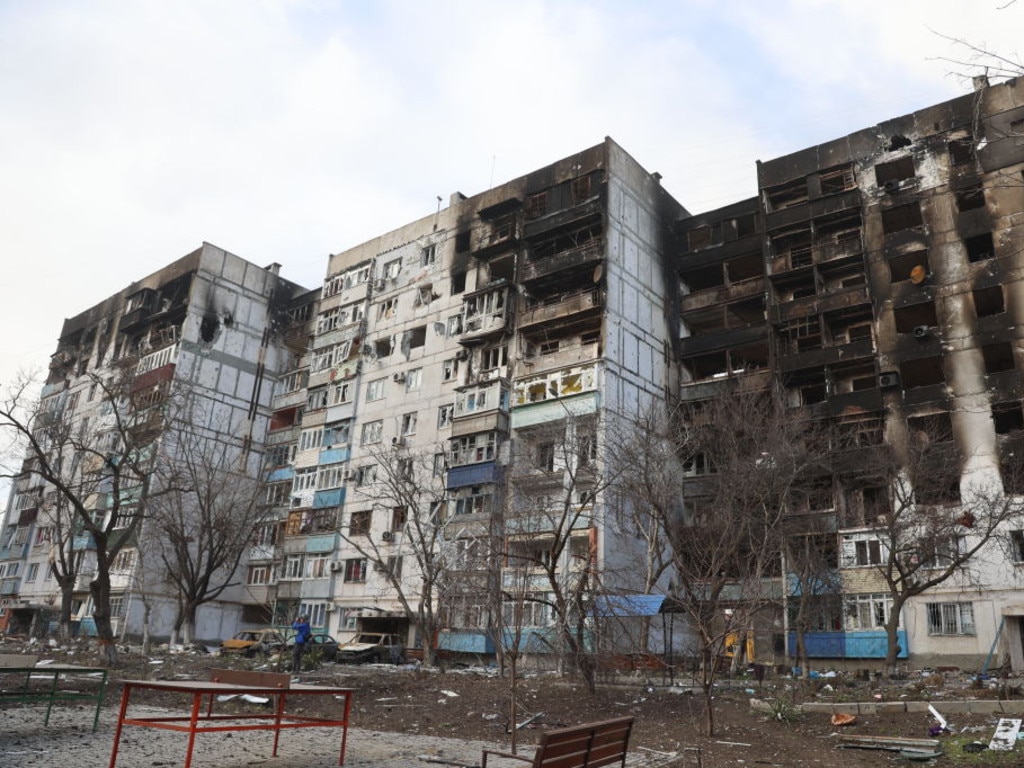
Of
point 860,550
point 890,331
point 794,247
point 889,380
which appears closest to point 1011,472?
point 889,380

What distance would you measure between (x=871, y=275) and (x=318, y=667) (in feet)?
105

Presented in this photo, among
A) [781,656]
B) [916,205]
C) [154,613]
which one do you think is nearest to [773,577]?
[781,656]

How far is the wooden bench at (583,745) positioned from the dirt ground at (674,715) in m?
2.55

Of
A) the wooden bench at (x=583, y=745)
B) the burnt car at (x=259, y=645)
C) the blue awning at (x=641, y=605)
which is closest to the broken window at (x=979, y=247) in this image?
the blue awning at (x=641, y=605)

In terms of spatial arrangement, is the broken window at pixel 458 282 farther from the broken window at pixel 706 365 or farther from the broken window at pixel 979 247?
the broken window at pixel 979 247

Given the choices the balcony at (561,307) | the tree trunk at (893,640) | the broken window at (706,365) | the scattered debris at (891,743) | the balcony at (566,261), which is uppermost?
the balcony at (566,261)

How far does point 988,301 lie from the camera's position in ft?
126

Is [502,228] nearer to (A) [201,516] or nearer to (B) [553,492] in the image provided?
(B) [553,492]

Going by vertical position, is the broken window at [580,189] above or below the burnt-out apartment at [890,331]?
above

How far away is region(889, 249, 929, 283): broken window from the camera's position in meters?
39.9

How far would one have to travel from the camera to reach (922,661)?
33219 mm

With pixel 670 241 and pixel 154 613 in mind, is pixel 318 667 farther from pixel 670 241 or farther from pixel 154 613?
pixel 670 241

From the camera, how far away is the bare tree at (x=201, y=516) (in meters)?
39.9

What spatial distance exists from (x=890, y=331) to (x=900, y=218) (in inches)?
267
